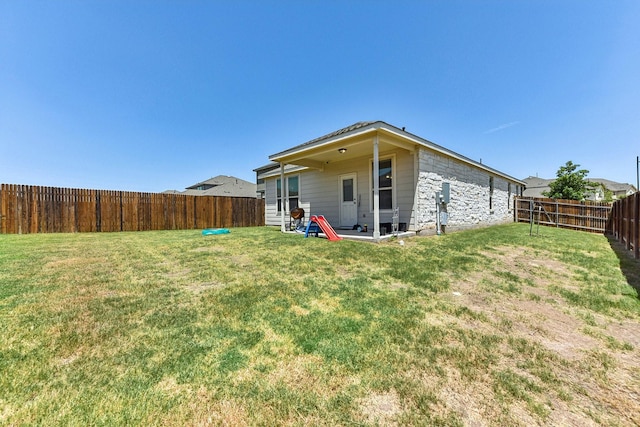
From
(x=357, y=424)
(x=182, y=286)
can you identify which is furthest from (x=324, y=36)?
(x=357, y=424)

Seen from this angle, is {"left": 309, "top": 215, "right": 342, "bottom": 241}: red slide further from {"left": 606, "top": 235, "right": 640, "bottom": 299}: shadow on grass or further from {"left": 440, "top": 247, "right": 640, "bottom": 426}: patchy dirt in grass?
{"left": 606, "top": 235, "right": 640, "bottom": 299}: shadow on grass

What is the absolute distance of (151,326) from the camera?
225cm

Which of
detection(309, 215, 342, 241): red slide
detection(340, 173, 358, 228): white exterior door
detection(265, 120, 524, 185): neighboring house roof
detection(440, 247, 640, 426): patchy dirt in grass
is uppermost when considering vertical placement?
detection(265, 120, 524, 185): neighboring house roof

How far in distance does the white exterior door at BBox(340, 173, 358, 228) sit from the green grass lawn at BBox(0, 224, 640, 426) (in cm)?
555

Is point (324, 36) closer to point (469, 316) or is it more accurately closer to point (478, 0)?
point (478, 0)

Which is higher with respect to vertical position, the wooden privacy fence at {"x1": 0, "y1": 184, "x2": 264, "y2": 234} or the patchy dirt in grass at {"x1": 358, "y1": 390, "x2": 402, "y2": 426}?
the wooden privacy fence at {"x1": 0, "y1": 184, "x2": 264, "y2": 234}

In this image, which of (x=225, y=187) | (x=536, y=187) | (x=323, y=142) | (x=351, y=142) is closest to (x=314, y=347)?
(x=351, y=142)

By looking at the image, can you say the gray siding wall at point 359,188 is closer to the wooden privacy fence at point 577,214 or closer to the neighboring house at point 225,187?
the wooden privacy fence at point 577,214

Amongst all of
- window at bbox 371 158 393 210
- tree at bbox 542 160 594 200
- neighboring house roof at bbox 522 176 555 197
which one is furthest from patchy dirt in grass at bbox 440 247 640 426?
neighboring house roof at bbox 522 176 555 197

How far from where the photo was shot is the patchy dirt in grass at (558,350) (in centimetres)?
140

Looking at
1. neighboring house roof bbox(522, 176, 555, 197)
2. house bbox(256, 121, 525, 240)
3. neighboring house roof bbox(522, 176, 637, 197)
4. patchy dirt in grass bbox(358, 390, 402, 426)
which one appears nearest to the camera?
patchy dirt in grass bbox(358, 390, 402, 426)

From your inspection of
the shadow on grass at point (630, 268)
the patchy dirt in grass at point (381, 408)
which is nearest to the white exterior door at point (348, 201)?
the shadow on grass at point (630, 268)

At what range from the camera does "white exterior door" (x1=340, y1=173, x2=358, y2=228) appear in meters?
9.48

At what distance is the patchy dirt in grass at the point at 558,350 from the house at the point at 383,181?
3.58 metres
